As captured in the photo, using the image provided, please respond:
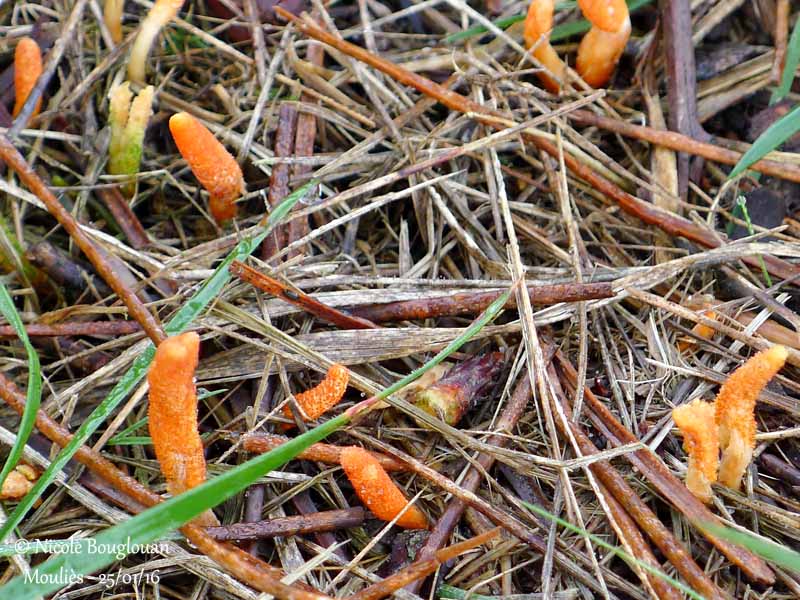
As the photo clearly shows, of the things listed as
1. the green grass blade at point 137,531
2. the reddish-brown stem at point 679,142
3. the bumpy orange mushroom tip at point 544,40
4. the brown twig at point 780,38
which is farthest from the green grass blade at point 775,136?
the green grass blade at point 137,531

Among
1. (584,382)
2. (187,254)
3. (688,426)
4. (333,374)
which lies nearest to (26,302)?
(187,254)

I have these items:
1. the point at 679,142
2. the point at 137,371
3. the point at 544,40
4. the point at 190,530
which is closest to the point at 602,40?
the point at 544,40

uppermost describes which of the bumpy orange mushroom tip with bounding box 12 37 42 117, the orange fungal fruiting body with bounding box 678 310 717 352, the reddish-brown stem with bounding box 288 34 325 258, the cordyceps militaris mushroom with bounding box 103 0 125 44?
the cordyceps militaris mushroom with bounding box 103 0 125 44

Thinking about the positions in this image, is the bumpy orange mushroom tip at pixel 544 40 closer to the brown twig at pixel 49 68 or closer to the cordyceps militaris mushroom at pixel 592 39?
the cordyceps militaris mushroom at pixel 592 39

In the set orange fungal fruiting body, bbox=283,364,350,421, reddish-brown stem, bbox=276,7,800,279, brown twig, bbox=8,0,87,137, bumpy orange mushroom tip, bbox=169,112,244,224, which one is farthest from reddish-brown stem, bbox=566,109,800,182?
brown twig, bbox=8,0,87,137

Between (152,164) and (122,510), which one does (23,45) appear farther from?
(122,510)

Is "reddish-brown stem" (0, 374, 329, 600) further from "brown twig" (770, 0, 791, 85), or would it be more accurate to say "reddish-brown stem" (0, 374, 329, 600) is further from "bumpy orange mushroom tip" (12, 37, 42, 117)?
"brown twig" (770, 0, 791, 85)
